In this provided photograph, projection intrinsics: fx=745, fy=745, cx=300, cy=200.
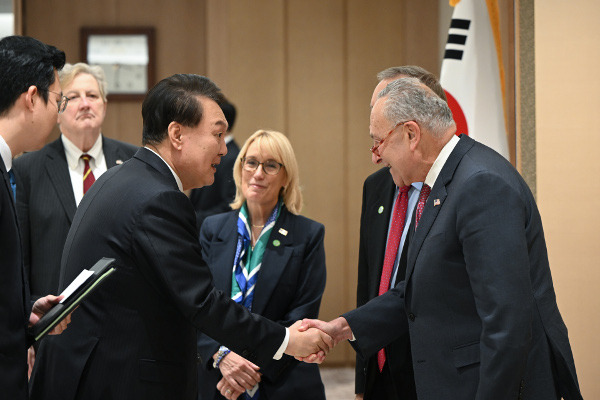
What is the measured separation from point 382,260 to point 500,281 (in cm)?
88

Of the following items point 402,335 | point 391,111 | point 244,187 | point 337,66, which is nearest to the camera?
point 391,111

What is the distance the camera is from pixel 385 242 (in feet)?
9.34

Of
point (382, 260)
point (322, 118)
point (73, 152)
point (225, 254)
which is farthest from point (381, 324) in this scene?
point (322, 118)

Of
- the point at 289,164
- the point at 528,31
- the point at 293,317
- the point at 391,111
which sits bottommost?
the point at 293,317

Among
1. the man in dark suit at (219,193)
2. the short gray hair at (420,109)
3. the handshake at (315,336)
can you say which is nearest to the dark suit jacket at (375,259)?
the handshake at (315,336)

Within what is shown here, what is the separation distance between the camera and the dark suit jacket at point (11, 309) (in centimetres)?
195

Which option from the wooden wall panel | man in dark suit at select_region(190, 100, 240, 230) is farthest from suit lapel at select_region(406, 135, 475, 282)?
the wooden wall panel

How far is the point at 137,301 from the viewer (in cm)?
219

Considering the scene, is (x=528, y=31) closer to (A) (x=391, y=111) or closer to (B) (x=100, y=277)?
(A) (x=391, y=111)

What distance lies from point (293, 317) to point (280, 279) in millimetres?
169

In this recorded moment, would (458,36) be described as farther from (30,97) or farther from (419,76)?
(30,97)

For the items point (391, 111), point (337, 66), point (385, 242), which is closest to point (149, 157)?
point (391, 111)

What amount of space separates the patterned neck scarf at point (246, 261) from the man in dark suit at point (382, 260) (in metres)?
0.47

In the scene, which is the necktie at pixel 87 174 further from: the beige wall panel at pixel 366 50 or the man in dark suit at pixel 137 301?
the beige wall panel at pixel 366 50
